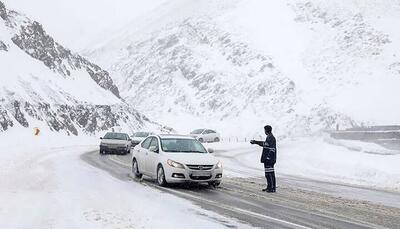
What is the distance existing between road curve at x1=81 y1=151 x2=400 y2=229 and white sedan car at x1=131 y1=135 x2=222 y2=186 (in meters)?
0.33

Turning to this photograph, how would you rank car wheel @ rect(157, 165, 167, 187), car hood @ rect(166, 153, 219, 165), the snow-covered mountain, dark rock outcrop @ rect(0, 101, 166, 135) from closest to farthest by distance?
car hood @ rect(166, 153, 219, 165) < car wheel @ rect(157, 165, 167, 187) < dark rock outcrop @ rect(0, 101, 166, 135) < the snow-covered mountain

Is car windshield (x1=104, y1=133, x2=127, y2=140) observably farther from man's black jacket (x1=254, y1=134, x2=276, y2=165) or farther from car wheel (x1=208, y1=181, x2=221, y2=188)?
man's black jacket (x1=254, y1=134, x2=276, y2=165)

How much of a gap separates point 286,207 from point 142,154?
633cm

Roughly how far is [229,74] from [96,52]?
1631 inches

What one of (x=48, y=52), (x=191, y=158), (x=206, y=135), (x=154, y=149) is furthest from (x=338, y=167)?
(x=48, y=52)

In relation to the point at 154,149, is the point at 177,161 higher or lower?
lower

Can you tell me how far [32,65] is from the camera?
61531mm

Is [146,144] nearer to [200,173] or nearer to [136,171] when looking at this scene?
[136,171]

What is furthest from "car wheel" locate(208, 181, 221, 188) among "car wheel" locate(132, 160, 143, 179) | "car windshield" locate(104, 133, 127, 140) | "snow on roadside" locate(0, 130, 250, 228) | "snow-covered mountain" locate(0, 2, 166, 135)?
"snow-covered mountain" locate(0, 2, 166, 135)

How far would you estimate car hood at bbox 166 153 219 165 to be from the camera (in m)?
14.3

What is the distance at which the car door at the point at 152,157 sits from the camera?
15391 mm

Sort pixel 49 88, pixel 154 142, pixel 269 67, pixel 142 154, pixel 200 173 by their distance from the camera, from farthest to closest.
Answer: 1. pixel 269 67
2. pixel 49 88
3. pixel 142 154
4. pixel 154 142
5. pixel 200 173

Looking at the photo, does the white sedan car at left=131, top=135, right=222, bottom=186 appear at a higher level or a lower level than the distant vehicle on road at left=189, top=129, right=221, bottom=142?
lower

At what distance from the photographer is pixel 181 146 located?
15781mm
